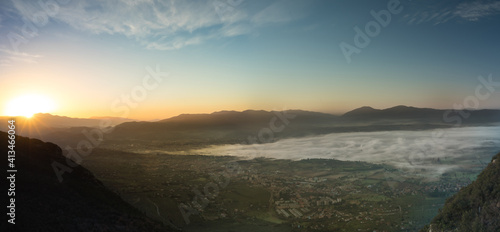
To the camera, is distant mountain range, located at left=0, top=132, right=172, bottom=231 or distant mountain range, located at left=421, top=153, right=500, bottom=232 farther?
distant mountain range, located at left=421, top=153, right=500, bottom=232

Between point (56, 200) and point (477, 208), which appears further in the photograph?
point (477, 208)

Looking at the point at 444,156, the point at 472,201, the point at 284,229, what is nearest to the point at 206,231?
the point at 284,229

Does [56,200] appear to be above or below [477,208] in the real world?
above

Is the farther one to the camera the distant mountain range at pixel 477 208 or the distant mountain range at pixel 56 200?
the distant mountain range at pixel 477 208

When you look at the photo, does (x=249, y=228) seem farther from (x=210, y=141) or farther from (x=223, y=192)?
(x=210, y=141)
